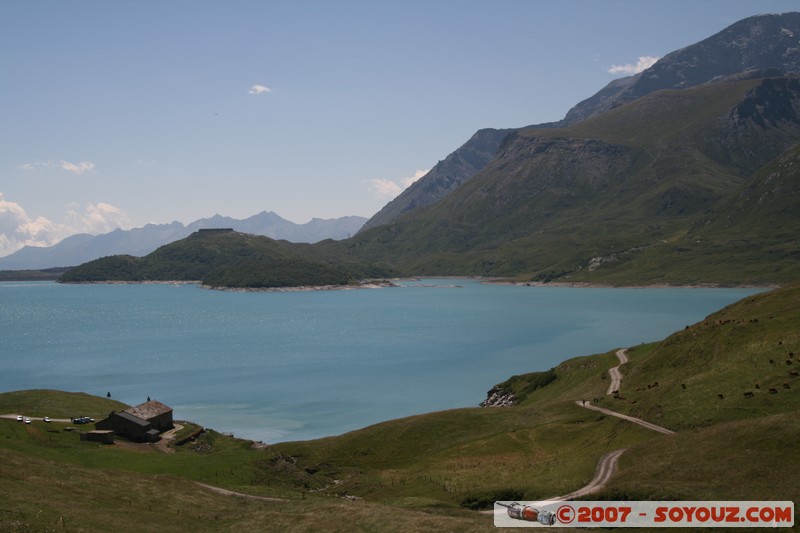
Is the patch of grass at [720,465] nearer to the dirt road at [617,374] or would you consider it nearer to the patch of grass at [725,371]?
the patch of grass at [725,371]

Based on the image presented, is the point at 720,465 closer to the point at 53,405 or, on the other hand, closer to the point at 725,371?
the point at 725,371

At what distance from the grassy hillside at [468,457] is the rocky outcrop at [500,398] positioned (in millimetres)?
10654

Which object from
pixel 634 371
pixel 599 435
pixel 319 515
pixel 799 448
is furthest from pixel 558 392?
pixel 319 515

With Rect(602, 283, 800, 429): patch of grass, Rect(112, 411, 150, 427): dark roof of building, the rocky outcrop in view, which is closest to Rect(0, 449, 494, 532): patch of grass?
Rect(112, 411, 150, 427): dark roof of building

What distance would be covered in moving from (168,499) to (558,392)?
67.1m

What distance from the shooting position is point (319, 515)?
45094 millimetres

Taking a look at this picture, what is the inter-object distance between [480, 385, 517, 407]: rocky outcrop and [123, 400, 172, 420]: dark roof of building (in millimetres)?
52612

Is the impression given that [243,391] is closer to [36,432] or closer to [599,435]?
[36,432]

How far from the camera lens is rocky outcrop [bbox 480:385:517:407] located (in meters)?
112

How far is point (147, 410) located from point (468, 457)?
141ft

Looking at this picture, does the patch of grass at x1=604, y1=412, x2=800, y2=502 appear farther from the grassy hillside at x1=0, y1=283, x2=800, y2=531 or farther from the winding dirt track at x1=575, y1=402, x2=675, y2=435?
the winding dirt track at x1=575, y1=402, x2=675, y2=435

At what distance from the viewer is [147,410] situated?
87.9 m

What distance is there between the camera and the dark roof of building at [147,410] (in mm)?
86394

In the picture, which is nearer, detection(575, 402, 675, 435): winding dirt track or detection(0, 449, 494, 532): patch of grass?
detection(0, 449, 494, 532): patch of grass
